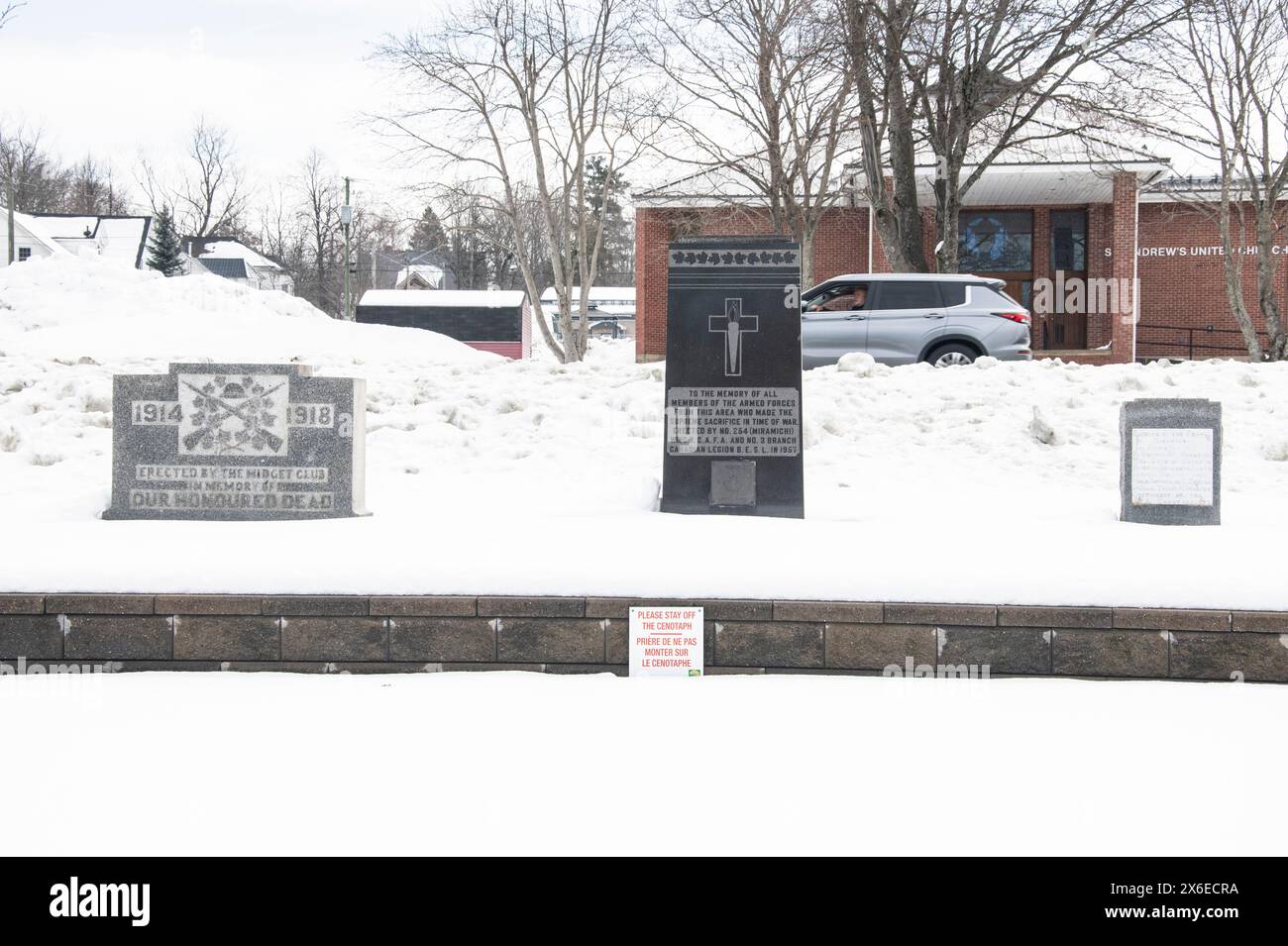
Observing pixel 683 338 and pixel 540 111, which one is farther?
pixel 540 111

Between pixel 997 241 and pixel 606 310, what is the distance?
4913 centimetres

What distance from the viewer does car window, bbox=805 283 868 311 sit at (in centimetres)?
1585

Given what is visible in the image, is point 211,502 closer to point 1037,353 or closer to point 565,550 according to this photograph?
point 565,550

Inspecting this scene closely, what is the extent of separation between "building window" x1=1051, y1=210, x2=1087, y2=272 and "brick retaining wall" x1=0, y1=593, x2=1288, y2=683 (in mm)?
26646

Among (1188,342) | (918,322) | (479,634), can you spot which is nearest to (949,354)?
(918,322)

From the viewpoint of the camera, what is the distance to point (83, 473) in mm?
9297

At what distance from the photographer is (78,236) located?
59.7 m

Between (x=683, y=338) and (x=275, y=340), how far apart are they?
1629cm

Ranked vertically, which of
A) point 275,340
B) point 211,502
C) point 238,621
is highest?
point 275,340

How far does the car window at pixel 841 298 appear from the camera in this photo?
15852mm

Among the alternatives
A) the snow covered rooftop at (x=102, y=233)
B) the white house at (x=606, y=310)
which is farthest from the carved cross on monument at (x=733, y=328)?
the snow covered rooftop at (x=102, y=233)

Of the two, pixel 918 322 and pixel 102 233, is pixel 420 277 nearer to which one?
pixel 102 233

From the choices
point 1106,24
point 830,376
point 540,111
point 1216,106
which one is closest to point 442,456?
point 830,376

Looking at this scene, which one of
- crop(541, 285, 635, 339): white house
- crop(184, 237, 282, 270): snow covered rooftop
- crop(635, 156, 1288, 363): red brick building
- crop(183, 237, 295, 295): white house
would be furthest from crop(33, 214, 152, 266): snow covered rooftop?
crop(635, 156, 1288, 363): red brick building
